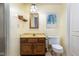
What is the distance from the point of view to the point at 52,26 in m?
1.37

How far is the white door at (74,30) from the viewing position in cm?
114

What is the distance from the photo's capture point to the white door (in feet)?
3.75

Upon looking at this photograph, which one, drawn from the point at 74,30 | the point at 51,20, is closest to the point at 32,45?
the point at 51,20

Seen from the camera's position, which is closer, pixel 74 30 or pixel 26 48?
pixel 74 30

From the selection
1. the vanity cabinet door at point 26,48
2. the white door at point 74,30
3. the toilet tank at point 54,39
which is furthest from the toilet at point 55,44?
the vanity cabinet door at point 26,48

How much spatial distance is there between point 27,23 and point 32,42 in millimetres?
240

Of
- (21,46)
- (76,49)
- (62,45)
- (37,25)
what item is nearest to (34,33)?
(37,25)

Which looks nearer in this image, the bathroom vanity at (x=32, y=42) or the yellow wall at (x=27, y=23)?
the yellow wall at (x=27, y=23)

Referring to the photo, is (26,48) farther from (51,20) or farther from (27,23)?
(51,20)

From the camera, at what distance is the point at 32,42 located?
1365 mm

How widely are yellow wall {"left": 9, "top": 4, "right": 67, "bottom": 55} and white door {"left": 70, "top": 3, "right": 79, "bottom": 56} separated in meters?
0.08

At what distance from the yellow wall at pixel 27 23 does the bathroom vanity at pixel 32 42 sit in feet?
0.19

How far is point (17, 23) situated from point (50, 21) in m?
0.41

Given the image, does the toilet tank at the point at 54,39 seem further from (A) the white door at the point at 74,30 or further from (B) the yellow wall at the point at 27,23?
(A) the white door at the point at 74,30
